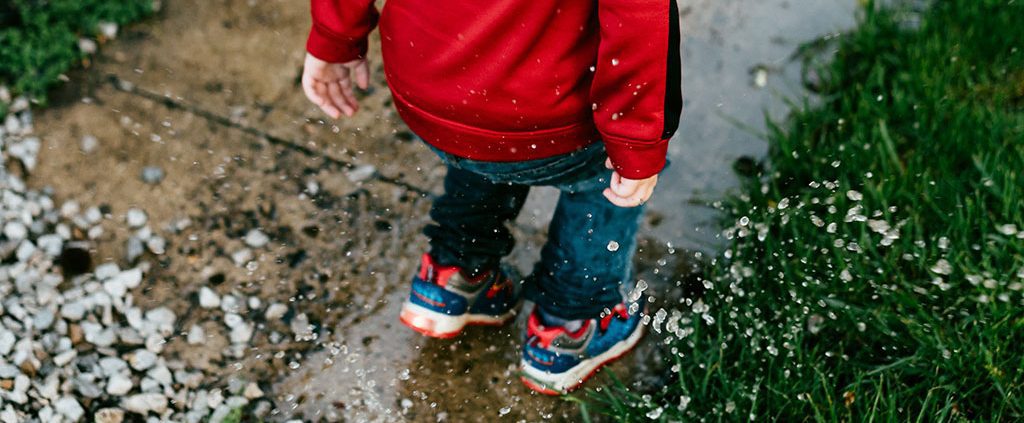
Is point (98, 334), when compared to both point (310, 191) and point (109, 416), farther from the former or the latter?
point (310, 191)

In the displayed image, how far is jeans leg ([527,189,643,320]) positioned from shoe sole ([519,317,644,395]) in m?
0.13

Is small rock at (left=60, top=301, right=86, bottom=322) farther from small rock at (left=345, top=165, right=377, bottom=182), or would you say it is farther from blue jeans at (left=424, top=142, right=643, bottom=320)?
blue jeans at (left=424, top=142, right=643, bottom=320)

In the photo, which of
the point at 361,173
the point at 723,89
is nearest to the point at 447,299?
the point at 361,173

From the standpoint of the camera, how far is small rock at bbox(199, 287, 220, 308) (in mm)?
2344

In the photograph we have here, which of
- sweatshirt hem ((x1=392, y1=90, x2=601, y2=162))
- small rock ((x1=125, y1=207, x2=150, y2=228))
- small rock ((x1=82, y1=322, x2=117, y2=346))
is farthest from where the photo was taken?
small rock ((x1=125, y1=207, x2=150, y2=228))

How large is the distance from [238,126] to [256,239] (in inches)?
16.4

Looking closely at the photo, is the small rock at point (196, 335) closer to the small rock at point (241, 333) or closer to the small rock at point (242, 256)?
the small rock at point (241, 333)

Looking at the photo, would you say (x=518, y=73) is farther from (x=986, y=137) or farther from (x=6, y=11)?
(x=6, y=11)

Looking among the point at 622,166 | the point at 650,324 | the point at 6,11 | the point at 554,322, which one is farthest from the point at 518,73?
the point at 6,11

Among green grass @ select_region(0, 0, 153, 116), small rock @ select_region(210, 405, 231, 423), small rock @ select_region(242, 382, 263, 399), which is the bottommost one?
small rock @ select_region(210, 405, 231, 423)

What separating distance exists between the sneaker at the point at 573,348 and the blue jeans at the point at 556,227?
2.4 inches

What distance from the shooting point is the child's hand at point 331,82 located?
1.81 m

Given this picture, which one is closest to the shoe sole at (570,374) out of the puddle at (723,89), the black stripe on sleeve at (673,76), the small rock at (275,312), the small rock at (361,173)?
the puddle at (723,89)

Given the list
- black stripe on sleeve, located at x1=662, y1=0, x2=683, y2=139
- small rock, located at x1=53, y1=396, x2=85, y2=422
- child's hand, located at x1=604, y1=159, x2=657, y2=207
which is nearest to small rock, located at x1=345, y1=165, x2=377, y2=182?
small rock, located at x1=53, y1=396, x2=85, y2=422
